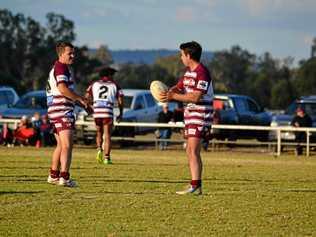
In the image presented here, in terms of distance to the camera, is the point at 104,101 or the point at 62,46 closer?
the point at 62,46

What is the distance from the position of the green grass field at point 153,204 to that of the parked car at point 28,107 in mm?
14682

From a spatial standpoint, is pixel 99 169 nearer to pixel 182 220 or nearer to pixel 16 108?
pixel 182 220

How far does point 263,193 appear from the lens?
14414mm

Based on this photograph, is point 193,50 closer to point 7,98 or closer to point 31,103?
point 31,103

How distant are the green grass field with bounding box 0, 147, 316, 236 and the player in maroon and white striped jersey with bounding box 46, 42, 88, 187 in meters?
0.42

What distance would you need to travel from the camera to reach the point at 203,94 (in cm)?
1376

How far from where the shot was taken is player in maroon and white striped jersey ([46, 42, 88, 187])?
14.8 meters

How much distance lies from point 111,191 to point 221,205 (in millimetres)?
2085

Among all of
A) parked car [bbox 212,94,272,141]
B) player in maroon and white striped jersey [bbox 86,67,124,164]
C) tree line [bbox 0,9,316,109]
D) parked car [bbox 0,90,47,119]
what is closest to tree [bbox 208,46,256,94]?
tree line [bbox 0,9,316,109]

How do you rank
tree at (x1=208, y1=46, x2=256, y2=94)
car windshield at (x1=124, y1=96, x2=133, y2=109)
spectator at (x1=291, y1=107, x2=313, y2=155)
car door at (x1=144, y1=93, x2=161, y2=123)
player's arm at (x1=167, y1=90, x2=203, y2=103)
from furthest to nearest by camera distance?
tree at (x1=208, y1=46, x2=256, y2=94), car door at (x1=144, y1=93, x2=161, y2=123), car windshield at (x1=124, y1=96, x2=133, y2=109), spectator at (x1=291, y1=107, x2=313, y2=155), player's arm at (x1=167, y1=90, x2=203, y2=103)

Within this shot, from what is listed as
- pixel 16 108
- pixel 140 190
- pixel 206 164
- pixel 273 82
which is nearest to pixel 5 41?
pixel 273 82

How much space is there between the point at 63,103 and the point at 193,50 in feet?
7.55

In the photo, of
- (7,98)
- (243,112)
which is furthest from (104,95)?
(7,98)

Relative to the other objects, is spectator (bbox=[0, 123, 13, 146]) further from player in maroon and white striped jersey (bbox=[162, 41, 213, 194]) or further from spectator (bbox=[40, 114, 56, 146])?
player in maroon and white striped jersey (bbox=[162, 41, 213, 194])
